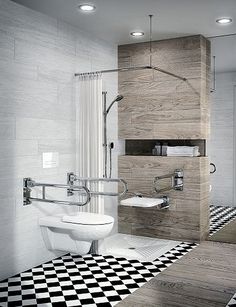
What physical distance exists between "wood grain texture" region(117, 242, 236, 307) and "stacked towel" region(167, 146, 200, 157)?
44.0 inches

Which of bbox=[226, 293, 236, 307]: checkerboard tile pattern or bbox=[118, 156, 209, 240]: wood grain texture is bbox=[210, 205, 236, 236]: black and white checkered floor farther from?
bbox=[226, 293, 236, 307]: checkerboard tile pattern

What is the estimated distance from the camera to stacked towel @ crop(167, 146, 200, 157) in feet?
15.5

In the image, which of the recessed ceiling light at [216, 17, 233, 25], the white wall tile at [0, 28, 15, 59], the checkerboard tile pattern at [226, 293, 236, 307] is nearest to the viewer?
the checkerboard tile pattern at [226, 293, 236, 307]

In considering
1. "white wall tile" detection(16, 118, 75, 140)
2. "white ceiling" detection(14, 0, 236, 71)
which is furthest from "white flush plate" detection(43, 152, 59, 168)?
"white ceiling" detection(14, 0, 236, 71)

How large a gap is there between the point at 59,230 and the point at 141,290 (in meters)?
1.09

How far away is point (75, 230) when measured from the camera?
3.78m

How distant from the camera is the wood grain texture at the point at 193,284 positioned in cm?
302

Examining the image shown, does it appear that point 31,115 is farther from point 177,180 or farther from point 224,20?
point 224,20

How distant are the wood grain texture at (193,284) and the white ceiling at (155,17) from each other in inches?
89.7

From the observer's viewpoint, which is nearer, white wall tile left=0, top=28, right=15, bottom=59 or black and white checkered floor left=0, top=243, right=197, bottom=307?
black and white checkered floor left=0, top=243, right=197, bottom=307

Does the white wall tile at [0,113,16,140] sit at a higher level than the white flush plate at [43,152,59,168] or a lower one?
higher

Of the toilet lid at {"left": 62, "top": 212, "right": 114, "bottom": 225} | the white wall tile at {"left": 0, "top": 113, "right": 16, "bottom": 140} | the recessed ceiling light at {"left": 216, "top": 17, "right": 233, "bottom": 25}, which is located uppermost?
the recessed ceiling light at {"left": 216, "top": 17, "right": 233, "bottom": 25}

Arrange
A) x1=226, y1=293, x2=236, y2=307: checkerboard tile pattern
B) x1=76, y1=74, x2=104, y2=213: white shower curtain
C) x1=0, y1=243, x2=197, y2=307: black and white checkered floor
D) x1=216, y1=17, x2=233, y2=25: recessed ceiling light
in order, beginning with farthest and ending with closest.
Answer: x1=76, y1=74, x2=104, y2=213: white shower curtain → x1=216, y1=17, x2=233, y2=25: recessed ceiling light → x1=0, y1=243, x2=197, y2=307: black and white checkered floor → x1=226, y1=293, x2=236, y2=307: checkerboard tile pattern

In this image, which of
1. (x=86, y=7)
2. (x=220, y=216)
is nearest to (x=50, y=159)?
(x=86, y=7)
